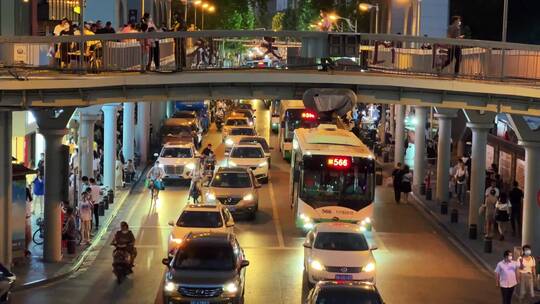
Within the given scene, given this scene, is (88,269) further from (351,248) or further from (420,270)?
(420,270)

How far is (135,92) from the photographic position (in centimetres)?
2586

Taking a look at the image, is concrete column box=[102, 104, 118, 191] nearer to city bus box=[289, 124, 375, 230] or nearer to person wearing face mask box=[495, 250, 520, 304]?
city bus box=[289, 124, 375, 230]

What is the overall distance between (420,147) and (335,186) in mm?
13765

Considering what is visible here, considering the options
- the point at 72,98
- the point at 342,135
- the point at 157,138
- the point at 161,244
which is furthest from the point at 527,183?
the point at 157,138

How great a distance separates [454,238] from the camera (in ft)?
105

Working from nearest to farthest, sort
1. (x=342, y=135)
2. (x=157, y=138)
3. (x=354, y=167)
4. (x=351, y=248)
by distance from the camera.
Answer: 1. (x=351, y=248)
2. (x=354, y=167)
3. (x=342, y=135)
4. (x=157, y=138)

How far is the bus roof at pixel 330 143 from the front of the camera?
30.2 m

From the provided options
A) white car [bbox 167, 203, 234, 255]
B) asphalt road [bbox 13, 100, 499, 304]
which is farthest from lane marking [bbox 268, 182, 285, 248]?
white car [bbox 167, 203, 234, 255]

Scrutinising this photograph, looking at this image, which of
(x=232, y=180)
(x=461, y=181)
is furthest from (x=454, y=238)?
(x=461, y=181)

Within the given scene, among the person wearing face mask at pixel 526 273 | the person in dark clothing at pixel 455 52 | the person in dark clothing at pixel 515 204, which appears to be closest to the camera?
the person wearing face mask at pixel 526 273

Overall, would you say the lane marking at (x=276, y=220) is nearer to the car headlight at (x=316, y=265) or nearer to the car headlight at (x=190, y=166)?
the car headlight at (x=190, y=166)

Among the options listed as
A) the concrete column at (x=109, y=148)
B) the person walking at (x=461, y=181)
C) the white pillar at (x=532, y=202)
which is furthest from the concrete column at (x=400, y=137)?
the white pillar at (x=532, y=202)

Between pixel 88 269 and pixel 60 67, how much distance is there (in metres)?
5.49

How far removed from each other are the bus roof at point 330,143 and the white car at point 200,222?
4.50m
